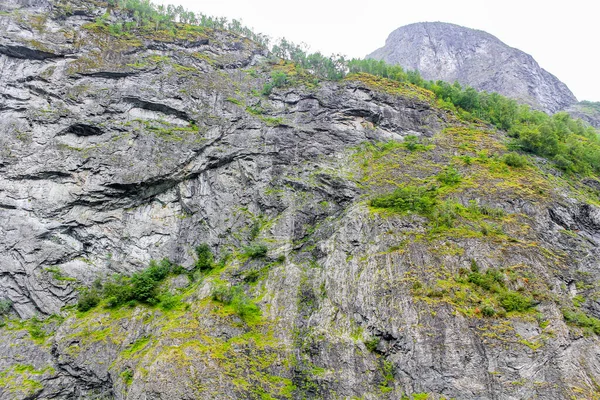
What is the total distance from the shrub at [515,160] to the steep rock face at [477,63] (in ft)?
177

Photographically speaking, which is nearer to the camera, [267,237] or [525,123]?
[267,237]

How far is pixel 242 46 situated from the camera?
176 ft

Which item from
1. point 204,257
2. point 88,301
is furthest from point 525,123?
point 88,301

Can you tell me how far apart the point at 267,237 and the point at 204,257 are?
5.12 m

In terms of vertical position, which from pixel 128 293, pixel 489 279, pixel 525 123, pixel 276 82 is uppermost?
pixel 525 123

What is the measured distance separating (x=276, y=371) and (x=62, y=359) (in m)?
13.1

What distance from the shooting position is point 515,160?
1288 inches

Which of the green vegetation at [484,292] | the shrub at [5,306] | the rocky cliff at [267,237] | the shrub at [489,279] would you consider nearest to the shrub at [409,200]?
the rocky cliff at [267,237]

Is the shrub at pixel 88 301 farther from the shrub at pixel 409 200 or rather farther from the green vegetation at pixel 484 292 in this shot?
the green vegetation at pixel 484 292

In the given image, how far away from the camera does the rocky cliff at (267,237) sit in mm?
20688

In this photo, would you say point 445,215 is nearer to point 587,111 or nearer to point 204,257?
point 204,257

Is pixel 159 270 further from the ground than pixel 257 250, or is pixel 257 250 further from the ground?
pixel 257 250

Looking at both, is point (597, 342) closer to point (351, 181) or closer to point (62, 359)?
point (351, 181)

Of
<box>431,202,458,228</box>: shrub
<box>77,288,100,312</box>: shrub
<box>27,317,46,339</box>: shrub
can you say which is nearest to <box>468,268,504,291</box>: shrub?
<box>431,202,458,228</box>: shrub
